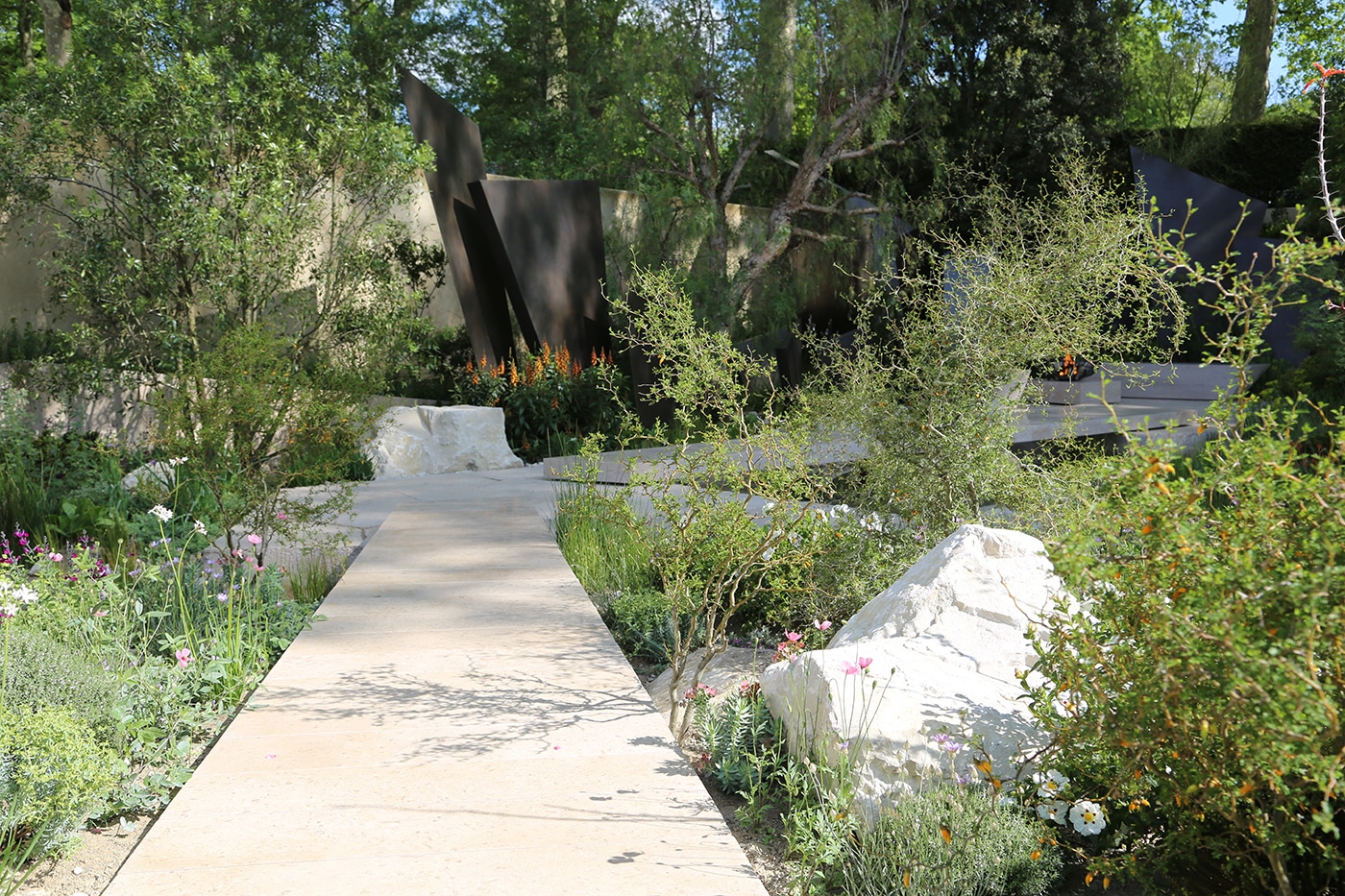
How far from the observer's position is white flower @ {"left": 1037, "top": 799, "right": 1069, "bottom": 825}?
2123mm

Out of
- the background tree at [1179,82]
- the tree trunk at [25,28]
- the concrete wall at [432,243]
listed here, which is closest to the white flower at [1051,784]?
the concrete wall at [432,243]

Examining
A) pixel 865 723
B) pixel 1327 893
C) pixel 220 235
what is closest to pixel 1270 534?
pixel 1327 893

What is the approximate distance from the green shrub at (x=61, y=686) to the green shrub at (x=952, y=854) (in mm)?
1890

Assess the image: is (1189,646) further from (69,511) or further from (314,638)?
(69,511)

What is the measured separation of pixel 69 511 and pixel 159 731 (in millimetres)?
2591

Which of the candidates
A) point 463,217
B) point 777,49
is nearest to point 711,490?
point 463,217

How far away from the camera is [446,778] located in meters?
2.38

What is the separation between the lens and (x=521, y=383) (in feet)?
31.6

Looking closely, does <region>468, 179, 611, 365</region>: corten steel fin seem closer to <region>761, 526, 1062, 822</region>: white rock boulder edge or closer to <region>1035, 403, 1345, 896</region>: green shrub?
<region>761, 526, 1062, 822</region>: white rock boulder edge

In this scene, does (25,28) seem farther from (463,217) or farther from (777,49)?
(777,49)

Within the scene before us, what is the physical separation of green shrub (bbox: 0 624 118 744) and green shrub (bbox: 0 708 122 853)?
272mm

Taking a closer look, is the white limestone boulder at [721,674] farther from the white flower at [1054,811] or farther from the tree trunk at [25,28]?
the tree trunk at [25,28]

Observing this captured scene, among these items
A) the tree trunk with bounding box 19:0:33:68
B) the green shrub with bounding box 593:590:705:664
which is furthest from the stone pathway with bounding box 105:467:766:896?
the tree trunk with bounding box 19:0:33:68

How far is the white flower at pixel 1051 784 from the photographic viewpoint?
→ 2.19 metres
